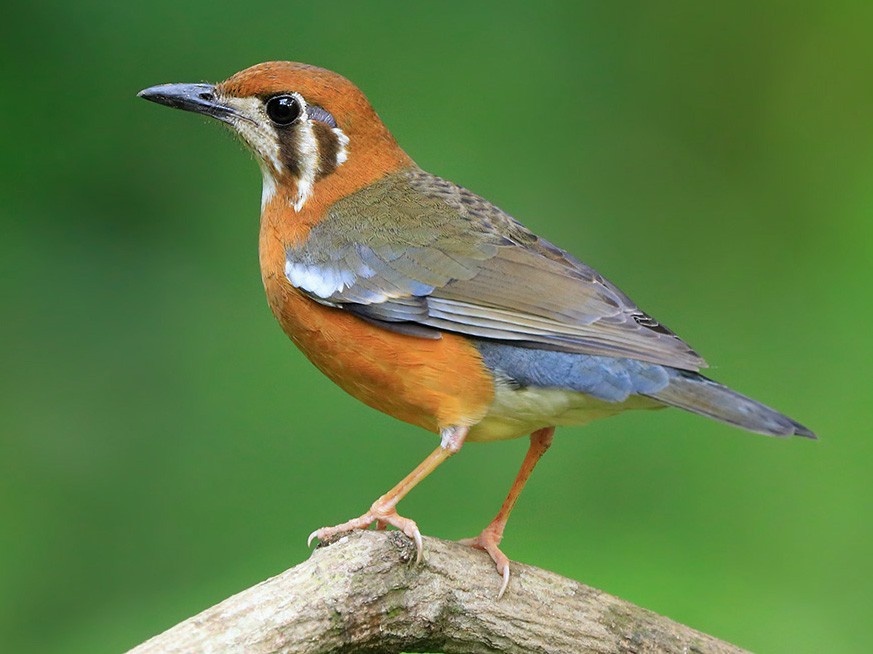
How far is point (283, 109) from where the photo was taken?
5.57 meters

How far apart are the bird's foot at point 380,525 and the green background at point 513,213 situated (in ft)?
4.88

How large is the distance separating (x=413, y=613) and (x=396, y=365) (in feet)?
3.25

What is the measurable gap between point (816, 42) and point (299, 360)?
3.91 m

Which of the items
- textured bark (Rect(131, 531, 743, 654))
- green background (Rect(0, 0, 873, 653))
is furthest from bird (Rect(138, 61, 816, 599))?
green background (Rect(0, 0, 873, 653))

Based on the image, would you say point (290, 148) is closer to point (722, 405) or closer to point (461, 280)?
point (461, 280)

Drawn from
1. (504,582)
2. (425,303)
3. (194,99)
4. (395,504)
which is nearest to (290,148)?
(194,99)

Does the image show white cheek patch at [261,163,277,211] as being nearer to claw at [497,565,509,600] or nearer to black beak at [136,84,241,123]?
black beak at [136,84,241,123]

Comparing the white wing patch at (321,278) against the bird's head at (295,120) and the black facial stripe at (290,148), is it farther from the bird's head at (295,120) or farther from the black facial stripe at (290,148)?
the black facial stripe at (290,148)

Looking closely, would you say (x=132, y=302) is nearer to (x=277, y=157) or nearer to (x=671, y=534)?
(x=277, y=157)

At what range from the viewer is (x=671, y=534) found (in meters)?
6.61

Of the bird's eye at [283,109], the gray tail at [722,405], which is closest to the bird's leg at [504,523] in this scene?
the gray tail at [722,405]

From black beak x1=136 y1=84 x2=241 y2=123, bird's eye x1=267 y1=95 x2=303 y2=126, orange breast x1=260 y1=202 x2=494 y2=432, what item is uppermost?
bird's eye x1=267 y1=95 x2=303 y2=126

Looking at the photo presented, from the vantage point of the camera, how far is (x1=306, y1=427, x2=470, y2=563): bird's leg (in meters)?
4.82

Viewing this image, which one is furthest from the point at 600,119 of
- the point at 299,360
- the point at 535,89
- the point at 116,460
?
the point at 116,460
